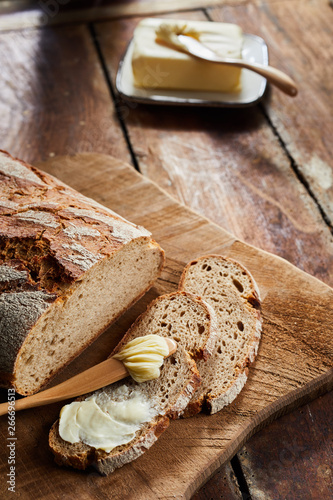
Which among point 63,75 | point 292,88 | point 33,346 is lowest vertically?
point 63,75

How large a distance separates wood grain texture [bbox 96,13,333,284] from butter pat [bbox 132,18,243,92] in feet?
0.81

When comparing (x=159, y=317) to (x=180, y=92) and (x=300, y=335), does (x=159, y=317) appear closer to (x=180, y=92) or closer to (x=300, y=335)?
(x=300, y=335)

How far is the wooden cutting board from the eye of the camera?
83.6 inches

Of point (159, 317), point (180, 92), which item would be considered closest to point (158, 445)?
point (159, 317)

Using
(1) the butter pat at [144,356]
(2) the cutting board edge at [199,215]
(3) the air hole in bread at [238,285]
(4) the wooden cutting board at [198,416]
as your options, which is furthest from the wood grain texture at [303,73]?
(1) the butter pat at [144,356]

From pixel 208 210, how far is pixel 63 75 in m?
1.97

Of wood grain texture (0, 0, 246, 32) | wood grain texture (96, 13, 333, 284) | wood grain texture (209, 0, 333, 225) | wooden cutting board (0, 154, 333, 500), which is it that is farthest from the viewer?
wood grain texture (0, 0, 246, 32)

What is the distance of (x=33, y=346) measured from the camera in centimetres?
230

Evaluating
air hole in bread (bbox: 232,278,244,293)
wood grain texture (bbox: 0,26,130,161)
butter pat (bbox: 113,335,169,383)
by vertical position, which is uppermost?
air hole in bread (bbox: 232,278,244,293)

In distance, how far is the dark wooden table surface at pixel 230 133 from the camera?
7.62 feet

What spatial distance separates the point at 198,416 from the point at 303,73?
3.21 m

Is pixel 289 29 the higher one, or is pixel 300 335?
pixel 289 29

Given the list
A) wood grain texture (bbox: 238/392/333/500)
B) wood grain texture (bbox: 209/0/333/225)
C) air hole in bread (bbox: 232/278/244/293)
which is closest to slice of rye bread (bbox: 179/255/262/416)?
air hole in bread (bbox: 232/278/244/293)

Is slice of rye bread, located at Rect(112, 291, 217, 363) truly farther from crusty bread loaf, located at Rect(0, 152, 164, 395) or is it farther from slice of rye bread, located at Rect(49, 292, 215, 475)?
crusty bread loaf, located at Rect(0, 152, 164, 395)
